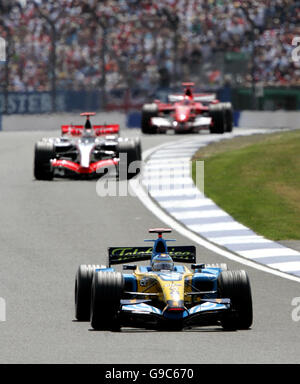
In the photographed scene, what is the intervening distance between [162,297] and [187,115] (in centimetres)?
2470

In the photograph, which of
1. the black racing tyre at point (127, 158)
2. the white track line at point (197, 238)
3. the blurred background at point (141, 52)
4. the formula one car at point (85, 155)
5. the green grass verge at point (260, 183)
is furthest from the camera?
the blurred background at point (141, 52)

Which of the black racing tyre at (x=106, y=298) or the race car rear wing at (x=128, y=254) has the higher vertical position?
the race car rear wing at (x=128, y=254)

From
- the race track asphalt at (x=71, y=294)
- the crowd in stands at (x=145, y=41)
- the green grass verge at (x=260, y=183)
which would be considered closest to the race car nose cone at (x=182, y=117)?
the green grass verge at (x=260, y=183)

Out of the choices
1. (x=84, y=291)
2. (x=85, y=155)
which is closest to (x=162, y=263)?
(x=84, y=291)

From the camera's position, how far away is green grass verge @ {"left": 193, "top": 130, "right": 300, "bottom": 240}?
1900 cm

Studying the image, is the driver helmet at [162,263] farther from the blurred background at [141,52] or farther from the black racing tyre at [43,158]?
the blurred background at [141,52]

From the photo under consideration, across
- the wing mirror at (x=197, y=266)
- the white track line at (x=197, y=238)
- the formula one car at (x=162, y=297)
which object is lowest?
the white track line at (x=197, y=238)

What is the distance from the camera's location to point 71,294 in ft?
41.1

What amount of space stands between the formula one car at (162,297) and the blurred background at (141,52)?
1306 inches

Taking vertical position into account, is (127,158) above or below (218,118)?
below

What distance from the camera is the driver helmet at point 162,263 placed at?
1061cm

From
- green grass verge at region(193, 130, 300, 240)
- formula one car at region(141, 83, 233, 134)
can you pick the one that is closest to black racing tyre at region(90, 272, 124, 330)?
green grass verge at region(193, 130, 300, 240)

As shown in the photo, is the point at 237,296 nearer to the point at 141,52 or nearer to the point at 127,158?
the point at 127,158
